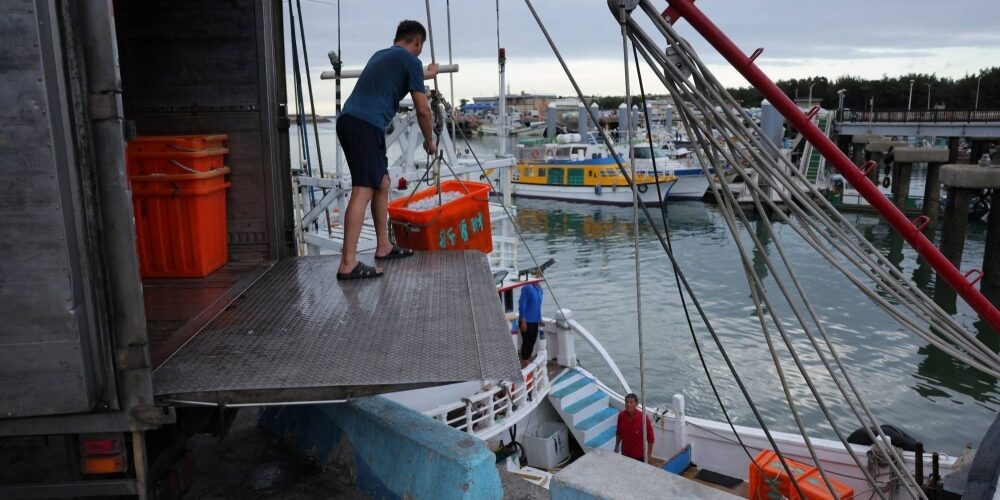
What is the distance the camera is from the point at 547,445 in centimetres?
1180

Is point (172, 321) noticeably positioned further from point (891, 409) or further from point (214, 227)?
point (891, 409)

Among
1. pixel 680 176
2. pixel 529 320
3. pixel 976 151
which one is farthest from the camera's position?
pixel 680 176

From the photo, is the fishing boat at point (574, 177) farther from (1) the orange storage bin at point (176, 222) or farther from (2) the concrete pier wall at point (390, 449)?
(2) the concrete pier wall at point (390, 449)

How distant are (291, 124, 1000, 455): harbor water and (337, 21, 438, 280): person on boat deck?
3471 mm

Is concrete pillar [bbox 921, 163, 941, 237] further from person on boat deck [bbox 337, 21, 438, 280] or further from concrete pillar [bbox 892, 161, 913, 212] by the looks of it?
person on boat deck [bbox 337, 21, 438, 280]

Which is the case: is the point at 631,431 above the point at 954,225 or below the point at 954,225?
below

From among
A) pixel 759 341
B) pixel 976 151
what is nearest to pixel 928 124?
pixel 976 151

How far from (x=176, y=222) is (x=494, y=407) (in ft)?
20.3

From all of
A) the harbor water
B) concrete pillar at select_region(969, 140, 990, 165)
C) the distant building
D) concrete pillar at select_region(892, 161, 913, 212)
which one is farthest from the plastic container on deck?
the distant building

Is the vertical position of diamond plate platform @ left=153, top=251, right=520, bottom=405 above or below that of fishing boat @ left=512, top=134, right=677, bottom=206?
above

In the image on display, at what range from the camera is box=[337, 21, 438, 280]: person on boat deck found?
5.08 metres

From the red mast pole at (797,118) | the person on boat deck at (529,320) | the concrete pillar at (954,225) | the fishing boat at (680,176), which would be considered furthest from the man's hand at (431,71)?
the fishing boat at (680,176)

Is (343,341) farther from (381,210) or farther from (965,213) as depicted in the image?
(965,213)

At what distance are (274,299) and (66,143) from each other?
82.7 inches
